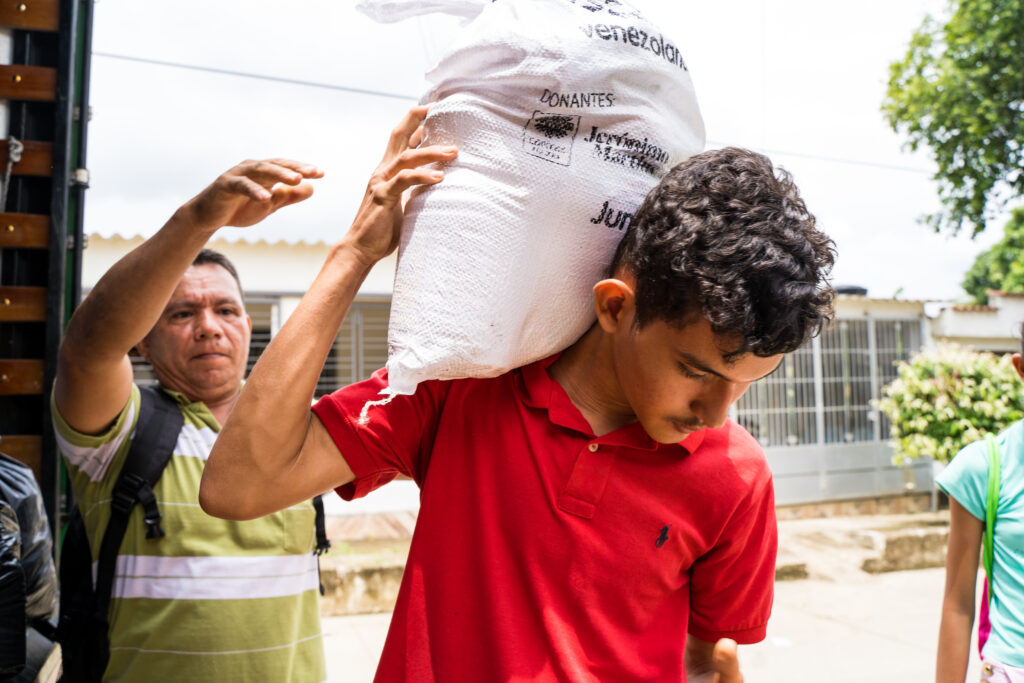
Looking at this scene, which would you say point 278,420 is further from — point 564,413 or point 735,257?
point 735,257

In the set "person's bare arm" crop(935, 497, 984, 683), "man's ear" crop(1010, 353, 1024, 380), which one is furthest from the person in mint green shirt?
"man's ear" crop(1010, 353, 1024, 380)

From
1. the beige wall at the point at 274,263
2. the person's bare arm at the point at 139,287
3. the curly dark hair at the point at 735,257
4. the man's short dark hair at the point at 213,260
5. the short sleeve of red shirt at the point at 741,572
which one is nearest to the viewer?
the curly dark hair at the point at 735,257

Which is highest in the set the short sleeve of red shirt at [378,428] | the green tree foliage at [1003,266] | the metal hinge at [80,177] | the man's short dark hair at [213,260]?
the green tree foliage at [1003,266]

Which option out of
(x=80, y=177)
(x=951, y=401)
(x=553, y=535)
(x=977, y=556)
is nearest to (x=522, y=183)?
(x=553, y=535)

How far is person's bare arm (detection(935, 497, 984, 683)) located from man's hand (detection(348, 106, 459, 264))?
5.98 ft

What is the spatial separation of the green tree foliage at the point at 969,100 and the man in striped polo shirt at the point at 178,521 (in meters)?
10.4

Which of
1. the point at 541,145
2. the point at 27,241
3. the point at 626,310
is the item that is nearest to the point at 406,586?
the point at 626,310

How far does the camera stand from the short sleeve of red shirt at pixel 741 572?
1335 millimetres

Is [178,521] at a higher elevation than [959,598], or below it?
higher

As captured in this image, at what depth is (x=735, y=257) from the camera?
3.70ft

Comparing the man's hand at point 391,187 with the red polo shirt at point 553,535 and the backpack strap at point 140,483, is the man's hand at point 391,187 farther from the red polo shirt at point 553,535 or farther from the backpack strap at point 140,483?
the backpack strap at point 140,483

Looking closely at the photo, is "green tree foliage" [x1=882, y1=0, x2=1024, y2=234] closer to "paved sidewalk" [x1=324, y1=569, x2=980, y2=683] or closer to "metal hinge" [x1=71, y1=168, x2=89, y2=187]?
"paved sidewalk" [x1=324, y1=569, x2=980, y2=683]

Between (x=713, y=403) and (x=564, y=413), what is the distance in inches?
10.0

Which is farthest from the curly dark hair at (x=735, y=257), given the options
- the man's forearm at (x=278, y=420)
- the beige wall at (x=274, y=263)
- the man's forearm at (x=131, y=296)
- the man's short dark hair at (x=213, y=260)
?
the beige wall at (x=274, y=263)
